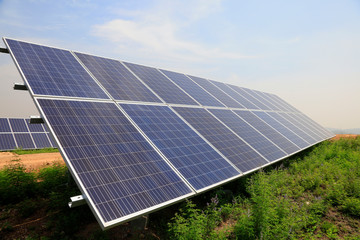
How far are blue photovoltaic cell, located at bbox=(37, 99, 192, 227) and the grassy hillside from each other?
1.09 metres

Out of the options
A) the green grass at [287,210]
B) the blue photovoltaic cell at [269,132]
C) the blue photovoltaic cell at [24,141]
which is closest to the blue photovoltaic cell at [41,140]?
the blue photovoltaic cell at [24,141]

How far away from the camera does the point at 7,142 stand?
1797 cm

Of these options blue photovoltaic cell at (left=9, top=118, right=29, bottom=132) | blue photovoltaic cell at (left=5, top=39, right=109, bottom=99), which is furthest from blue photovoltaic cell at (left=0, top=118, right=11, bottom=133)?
blue photovoltaic cell at (left=5, top=39, right=109, bottom=99)

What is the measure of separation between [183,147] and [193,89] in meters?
7.10

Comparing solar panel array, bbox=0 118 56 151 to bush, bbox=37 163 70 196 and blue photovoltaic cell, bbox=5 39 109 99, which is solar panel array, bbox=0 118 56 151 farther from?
blue photovoltaic cell, bbox=5 39 109 99

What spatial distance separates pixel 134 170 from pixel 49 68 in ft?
18.3

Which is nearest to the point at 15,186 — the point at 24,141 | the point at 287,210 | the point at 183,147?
the point at 183,147

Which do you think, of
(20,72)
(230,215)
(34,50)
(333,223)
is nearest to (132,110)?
(20,72)

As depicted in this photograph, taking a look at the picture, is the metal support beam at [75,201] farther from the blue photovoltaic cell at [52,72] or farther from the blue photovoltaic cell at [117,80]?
the blue photovoltaic cell at [117,80]

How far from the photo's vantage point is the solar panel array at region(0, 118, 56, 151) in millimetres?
18141

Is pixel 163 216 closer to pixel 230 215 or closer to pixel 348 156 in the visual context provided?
pixel 230 215

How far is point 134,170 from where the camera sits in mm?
5949

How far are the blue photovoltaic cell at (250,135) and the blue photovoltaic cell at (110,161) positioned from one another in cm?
623

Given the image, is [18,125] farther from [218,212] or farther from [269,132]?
[269,132]
